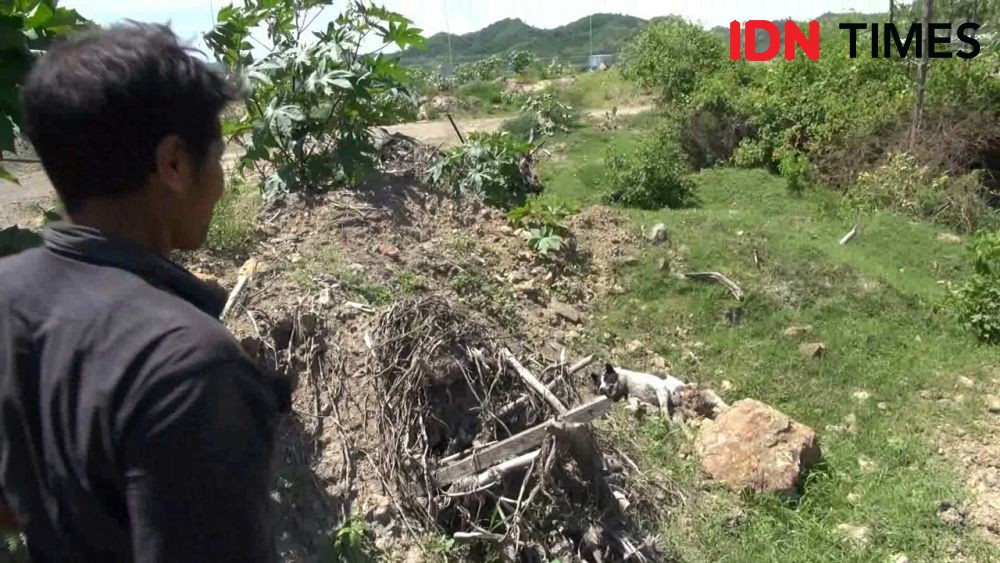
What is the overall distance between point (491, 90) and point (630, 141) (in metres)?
6.23

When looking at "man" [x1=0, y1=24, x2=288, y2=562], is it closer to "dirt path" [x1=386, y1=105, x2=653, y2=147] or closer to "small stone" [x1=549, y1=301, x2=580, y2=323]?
"small stone" [x1=549, y1=301, x2=580, y2=323]

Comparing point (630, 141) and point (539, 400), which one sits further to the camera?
point (630, 141)

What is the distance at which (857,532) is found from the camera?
393 cm

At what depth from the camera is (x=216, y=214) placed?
5055 millimetres

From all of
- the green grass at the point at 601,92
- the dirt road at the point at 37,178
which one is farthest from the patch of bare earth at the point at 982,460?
the green grass at the point at 601,92

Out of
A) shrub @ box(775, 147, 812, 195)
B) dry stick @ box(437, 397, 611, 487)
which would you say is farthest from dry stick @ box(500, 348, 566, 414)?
shrub @ box(775, 147, 812, 195)

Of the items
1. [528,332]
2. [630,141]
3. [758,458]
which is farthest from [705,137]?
[758,458]

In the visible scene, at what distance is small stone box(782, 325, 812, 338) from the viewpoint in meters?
5.58

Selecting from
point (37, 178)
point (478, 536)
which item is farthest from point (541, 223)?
point (37, 178)

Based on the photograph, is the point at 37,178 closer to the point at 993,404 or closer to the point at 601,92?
the point at 993,404

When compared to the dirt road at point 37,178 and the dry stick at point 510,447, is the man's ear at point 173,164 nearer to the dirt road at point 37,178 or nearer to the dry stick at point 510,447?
the dirt road at point 37,178

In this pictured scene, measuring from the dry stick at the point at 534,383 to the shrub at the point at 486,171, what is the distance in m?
2.73

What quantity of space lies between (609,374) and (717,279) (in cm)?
160

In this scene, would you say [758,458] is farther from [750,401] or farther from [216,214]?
[216,214]
